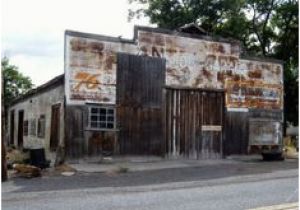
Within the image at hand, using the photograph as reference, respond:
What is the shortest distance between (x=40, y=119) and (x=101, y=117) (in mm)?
5487

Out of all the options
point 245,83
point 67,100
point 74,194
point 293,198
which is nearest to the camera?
point 293,198

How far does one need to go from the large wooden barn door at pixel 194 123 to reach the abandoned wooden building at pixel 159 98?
0.04 meters

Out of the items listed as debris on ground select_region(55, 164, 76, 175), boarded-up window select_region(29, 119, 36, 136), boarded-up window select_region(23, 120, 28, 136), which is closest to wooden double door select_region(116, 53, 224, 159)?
debris on ground select_region(55, 164, 76, 175)

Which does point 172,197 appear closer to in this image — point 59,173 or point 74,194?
point 74,194

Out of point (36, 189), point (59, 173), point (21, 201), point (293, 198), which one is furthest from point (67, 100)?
point (293, 198)

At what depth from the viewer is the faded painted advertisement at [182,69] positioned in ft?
60.7

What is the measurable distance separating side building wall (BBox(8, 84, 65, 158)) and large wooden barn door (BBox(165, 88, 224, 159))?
14.1 ft

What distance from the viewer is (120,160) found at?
19234 millimetres

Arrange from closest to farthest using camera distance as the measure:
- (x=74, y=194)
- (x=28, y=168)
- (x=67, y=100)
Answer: (x=74, y=194) → (x=28, y=168) → (x=67, y=100)

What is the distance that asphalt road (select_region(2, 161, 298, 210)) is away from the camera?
941 cm

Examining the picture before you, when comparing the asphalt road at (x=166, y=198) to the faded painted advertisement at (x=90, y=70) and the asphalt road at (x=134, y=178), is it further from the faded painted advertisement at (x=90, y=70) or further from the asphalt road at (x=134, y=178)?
the faded painted advertisement at (x=90, y=70)

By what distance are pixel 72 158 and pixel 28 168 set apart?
3.59m

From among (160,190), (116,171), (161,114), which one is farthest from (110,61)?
(160,190)

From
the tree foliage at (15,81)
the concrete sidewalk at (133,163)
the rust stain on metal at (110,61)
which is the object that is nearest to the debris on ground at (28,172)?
the concrete sidewalk at (133,163)
